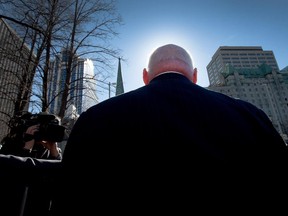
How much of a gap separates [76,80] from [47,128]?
22.8ft

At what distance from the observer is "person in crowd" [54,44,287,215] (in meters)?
0.99

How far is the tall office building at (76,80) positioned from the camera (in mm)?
8250

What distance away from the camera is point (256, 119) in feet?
4.10

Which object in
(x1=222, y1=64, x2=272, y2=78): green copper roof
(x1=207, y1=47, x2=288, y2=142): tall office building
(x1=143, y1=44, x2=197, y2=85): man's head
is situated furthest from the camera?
(x1=222, y1=64, x2=272, y2=78): green copper roof

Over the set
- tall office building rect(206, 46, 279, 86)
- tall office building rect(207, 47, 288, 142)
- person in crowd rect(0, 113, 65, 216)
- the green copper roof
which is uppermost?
tall office building rect(206, 46, 279, 86)

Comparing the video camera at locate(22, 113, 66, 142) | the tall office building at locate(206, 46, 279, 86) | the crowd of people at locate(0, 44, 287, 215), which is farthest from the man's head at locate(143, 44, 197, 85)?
the tall office building at locate(206, 46, 279, 86)

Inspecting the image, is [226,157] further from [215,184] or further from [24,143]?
[24,143]

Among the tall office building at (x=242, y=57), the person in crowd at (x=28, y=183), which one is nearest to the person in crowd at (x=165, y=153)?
the person in crowd at (x=28, y=183)

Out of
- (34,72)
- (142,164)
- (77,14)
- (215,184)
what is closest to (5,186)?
(142,164)

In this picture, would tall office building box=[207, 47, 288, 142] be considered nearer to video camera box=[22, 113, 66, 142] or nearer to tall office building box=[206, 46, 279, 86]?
tall office building box=[206, 46, 279, 86]

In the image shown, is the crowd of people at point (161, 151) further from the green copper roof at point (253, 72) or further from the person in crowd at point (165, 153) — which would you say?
the green copper roof at point (253, 72)

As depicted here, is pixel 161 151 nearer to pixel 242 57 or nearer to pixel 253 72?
pixel 253 72

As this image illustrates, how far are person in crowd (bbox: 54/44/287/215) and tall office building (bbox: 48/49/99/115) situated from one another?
7448 millimetres

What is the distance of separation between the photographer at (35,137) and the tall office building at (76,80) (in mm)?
6368
